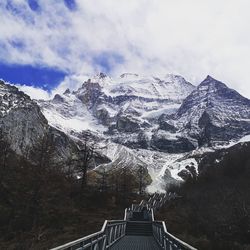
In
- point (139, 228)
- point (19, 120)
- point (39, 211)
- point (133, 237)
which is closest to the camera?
point (133, 237)

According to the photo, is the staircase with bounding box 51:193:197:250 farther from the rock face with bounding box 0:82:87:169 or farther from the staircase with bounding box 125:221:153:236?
the rock face with bounding box 0:82:87:169

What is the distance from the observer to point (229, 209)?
3912cm

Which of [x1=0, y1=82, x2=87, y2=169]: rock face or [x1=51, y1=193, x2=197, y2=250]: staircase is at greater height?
[x1=0, y1=82, x2=87, y2=169]: rock face

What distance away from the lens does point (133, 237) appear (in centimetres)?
2330

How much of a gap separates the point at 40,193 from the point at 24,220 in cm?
329

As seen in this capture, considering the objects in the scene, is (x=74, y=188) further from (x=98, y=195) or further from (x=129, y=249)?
(x=129, y=249)

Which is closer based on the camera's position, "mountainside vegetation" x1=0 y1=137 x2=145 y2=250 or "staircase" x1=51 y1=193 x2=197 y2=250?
"staircase" x1=51 y1=193 x2=197 y2=250

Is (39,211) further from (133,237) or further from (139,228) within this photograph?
(133,237)

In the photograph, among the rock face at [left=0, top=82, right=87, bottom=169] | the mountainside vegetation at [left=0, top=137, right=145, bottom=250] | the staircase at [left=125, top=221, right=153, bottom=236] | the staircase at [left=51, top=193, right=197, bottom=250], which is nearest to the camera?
the staircase at [left=51, top=193, right=197, bottom=250]

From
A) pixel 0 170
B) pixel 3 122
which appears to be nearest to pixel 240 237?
pixel 0 170

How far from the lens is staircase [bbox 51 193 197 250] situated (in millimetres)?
10320

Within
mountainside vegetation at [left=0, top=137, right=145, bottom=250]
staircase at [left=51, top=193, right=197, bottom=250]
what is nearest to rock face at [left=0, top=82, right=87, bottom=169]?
mountainside vegetation at [left=0, top=137, right=145, bottom=250]

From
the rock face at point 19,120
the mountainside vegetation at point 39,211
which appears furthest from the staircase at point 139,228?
the rock face at point 19,120

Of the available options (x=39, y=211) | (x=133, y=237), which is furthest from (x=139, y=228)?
(x=39, y=211)
